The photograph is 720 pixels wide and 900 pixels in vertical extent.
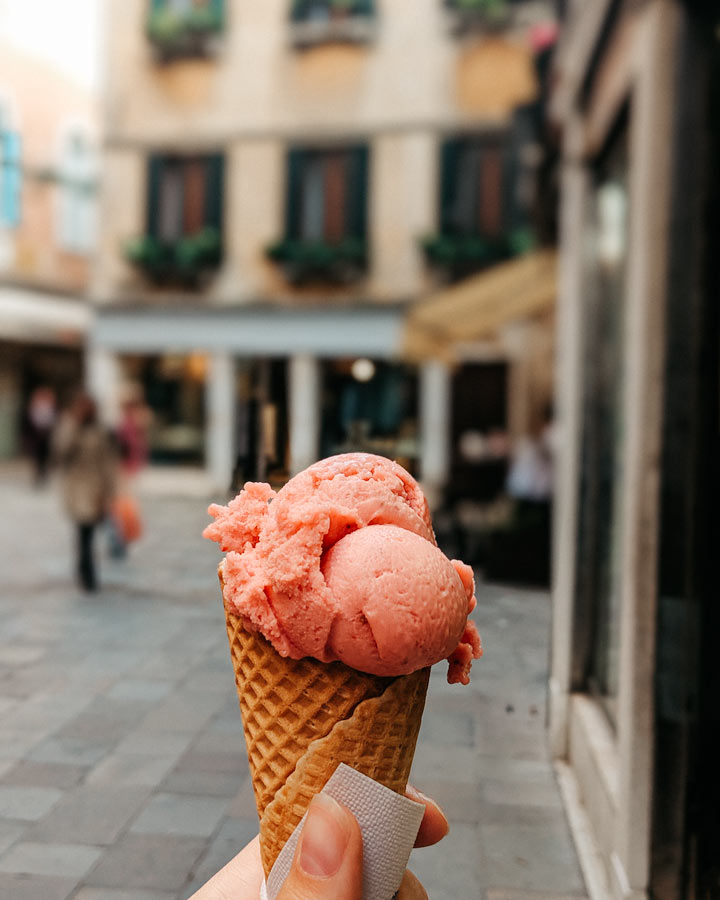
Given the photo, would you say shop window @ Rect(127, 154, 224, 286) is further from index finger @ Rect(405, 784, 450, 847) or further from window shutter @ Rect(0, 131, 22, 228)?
index finger @ Rect(405, 784, 450, 847)

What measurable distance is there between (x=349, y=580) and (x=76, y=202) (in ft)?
70.8

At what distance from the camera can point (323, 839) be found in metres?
1.59

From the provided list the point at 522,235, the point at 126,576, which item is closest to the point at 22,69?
the point at 522,235

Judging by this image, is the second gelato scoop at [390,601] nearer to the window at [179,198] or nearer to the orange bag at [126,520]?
the orange bag at [126,520]

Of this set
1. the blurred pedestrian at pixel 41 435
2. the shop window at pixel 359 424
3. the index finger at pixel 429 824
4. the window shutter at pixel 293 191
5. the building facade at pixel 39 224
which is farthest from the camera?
the building facade at pixel 39 224

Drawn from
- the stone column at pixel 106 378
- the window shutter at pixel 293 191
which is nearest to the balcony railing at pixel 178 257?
the window shutter at pixel 293 191

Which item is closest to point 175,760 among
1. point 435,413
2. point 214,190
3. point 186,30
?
point 435,413

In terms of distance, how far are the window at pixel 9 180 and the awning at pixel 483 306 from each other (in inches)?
451

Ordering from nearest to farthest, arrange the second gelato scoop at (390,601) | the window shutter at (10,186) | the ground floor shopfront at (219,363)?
1. the second gelato scoop at (390,601)
2. the ground floor shopfront at (219,363)
3. the window shutter at (10,186)

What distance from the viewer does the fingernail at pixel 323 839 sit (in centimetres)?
159

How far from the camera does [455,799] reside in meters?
3.84

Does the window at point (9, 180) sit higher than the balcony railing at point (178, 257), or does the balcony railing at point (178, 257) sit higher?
the window at point (9, 180)

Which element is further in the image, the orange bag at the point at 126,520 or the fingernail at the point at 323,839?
the orange bag at the point at 126,520

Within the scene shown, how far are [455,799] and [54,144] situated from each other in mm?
20307
